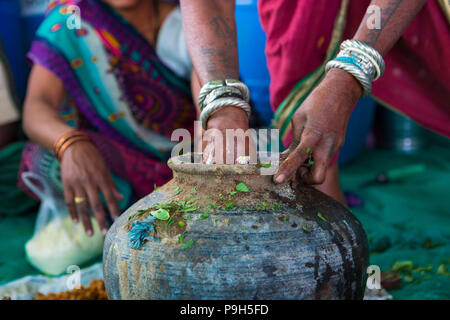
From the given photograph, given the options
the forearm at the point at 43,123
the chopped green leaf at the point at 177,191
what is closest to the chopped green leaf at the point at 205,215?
the chopped green leaf at the point at 177,191

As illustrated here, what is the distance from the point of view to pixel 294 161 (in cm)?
118

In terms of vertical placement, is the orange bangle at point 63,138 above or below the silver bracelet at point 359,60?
below

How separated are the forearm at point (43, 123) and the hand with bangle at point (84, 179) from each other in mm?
129

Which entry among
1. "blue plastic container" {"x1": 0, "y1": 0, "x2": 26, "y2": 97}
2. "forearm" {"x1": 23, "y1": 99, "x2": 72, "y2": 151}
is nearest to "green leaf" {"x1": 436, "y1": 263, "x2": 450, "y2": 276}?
"forearm" {"x1": 23, "y1": 99, "x2": 72, "y2": 151}

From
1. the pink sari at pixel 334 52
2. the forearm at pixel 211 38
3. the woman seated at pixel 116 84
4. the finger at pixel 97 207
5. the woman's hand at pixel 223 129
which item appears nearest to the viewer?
the woman's hand at pixel 223 129

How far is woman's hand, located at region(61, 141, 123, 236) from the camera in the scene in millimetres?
2123

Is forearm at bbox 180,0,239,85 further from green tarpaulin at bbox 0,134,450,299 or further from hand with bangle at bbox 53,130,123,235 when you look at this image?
green tarpaulin at bbox 0,134,450,299

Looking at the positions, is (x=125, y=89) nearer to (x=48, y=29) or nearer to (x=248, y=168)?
(x=48, y=29)

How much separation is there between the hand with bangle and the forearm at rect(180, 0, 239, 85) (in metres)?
0.79

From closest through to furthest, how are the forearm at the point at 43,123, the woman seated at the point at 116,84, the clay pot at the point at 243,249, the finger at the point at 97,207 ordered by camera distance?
1. the clay pot at the point at 243,249
2. the finger at the point at 97,207
3. the forearm at the point at 43,123
4. the woman seated at the point at 116,84

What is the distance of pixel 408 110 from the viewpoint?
79.6 inches

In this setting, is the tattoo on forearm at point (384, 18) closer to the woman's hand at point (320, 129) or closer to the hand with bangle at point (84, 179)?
the woman's hand at point (320, 129)

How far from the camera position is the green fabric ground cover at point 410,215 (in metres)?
1.95

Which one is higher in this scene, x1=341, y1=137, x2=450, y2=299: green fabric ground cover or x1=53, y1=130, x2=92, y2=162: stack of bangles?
x1=53, y1=130, x2=92, y2=162: stack of bangles
